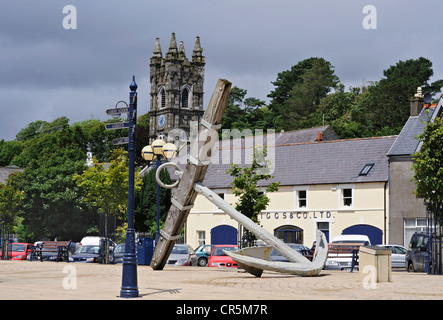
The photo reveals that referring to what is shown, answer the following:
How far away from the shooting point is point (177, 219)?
2048 cm

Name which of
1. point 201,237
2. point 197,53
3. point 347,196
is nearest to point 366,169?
point 347,196

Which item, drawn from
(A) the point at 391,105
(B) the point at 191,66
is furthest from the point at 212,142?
(B) the point at 191,66

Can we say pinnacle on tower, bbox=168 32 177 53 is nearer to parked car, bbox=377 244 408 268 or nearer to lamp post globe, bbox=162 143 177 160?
parked car, bbox=377 244 408 268

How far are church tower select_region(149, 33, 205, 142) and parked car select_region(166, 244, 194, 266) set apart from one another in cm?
8025

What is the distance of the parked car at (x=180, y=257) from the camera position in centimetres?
3362

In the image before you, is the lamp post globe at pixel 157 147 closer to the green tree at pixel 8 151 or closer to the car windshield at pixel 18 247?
the car windshield at pixel 18 247

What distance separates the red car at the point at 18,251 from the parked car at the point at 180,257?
992 centimetres

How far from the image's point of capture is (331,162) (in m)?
48.7

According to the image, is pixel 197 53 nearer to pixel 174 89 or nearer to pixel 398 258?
pixel 174 89

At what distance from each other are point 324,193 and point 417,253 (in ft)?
66.7

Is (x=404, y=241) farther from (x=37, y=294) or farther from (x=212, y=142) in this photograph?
(x=37, y=294)

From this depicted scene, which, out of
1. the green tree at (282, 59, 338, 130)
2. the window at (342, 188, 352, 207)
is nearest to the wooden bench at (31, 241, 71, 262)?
the window at (342, 188, 352, 207)

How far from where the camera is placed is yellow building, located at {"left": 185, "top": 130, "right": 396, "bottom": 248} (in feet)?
150

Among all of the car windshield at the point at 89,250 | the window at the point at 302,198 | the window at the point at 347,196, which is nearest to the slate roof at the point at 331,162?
the window at the point at 302,198
